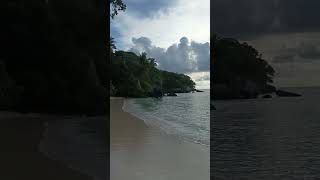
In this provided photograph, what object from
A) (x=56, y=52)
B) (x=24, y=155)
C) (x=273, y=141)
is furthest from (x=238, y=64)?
(x=24, y=155)

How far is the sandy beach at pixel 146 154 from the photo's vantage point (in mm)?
A: 4527

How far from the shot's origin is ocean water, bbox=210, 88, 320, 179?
393 cm

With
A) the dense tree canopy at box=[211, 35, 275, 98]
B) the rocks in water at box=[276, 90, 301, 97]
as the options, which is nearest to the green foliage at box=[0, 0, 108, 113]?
the dense tree canopy at box=[211, 35, 275, 98]

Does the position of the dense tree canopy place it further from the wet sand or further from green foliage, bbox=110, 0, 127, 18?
the wet sand

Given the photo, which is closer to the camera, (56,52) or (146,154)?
(56,52)

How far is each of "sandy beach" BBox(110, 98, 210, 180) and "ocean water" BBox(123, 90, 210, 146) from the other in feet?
0.61

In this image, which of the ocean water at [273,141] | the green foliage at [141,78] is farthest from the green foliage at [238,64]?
the green foliage at [141,78]

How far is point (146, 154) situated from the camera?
16.9ft

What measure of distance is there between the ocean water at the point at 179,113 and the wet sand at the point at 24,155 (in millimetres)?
1782

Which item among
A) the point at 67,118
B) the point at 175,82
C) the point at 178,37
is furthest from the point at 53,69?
the point at 175,82

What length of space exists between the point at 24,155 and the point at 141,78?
7.76 ft

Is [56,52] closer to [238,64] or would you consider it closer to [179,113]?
[238,64]

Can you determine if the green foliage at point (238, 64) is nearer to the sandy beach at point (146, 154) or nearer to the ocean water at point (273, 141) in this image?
the ocean water at point (273, 141)

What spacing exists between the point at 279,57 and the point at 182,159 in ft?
5.92
